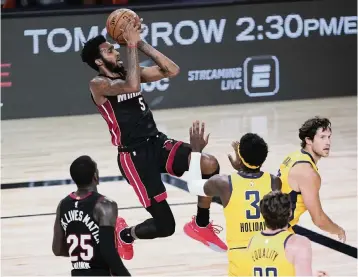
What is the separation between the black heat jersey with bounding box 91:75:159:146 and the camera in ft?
25.2

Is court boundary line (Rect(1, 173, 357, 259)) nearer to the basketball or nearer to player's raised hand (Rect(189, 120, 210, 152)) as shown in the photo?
player's raised hand (Rect(189, 120, 210, 152))

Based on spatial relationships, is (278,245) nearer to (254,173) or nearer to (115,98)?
(254,173)

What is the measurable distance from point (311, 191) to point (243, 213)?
54 cm

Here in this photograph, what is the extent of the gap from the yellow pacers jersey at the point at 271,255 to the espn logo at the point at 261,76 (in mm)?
10271

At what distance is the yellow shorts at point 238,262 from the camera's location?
20.0ft

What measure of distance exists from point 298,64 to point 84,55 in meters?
8.50

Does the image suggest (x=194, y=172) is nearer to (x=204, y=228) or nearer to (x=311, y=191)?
(x=311, y=191)

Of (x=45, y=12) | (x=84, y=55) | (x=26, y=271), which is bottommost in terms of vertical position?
(x=26, y=271)

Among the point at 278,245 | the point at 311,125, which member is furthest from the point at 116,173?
the point at 278,245

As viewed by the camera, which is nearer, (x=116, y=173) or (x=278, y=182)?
(x=278, y=182)

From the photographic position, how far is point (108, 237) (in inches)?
220

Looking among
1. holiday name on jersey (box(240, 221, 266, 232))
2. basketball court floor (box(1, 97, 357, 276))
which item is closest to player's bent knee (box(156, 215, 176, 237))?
basketball court floor (box(1, 97, 357, 276))

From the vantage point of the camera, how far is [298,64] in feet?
51.7

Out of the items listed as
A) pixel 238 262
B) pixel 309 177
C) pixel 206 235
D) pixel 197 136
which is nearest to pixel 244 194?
pixel 238 262
